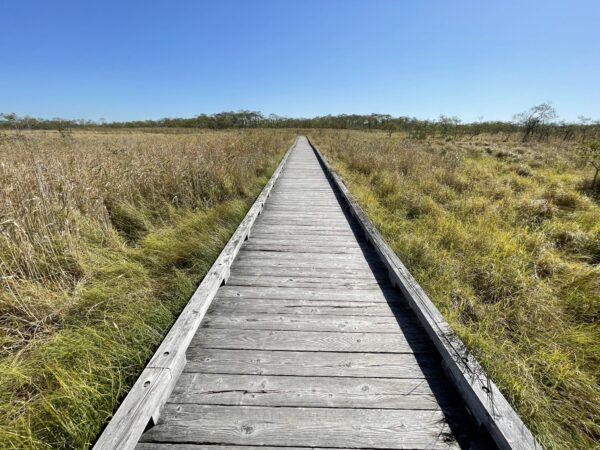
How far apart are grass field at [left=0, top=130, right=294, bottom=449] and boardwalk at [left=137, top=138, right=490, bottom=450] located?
430 millimetres

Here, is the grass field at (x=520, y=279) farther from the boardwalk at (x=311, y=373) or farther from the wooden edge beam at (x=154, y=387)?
the wooden edge beam at (x=154, y=387)

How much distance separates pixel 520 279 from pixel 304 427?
126 inches

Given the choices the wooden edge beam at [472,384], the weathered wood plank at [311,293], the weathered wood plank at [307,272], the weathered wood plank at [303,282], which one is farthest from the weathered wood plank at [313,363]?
the weathered wood plank at [307,272]

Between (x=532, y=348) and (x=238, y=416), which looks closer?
(x=238, y=416)

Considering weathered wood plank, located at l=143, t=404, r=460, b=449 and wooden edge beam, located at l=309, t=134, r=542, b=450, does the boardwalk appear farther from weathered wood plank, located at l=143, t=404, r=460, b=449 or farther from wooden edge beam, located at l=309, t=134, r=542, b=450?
wooden edge beam, located at l=309, t=134, r=542, b=450

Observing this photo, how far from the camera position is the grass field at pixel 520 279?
1.91 metres

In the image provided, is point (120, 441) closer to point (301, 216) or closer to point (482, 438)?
point (482, 438)

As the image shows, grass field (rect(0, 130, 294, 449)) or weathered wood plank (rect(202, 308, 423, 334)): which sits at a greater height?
grass field (rect(0, 130, 294, 449))

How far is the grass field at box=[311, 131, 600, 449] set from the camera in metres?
1.91

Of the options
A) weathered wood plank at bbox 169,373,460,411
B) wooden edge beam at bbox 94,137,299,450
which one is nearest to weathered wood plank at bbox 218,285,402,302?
wooden edge beam at bbox 94,137,299,450

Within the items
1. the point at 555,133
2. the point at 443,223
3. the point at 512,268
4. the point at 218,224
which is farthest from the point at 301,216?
the point at 555,133

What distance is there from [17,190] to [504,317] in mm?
5659

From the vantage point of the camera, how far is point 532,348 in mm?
2396

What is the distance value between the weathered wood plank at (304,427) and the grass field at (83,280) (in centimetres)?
44
